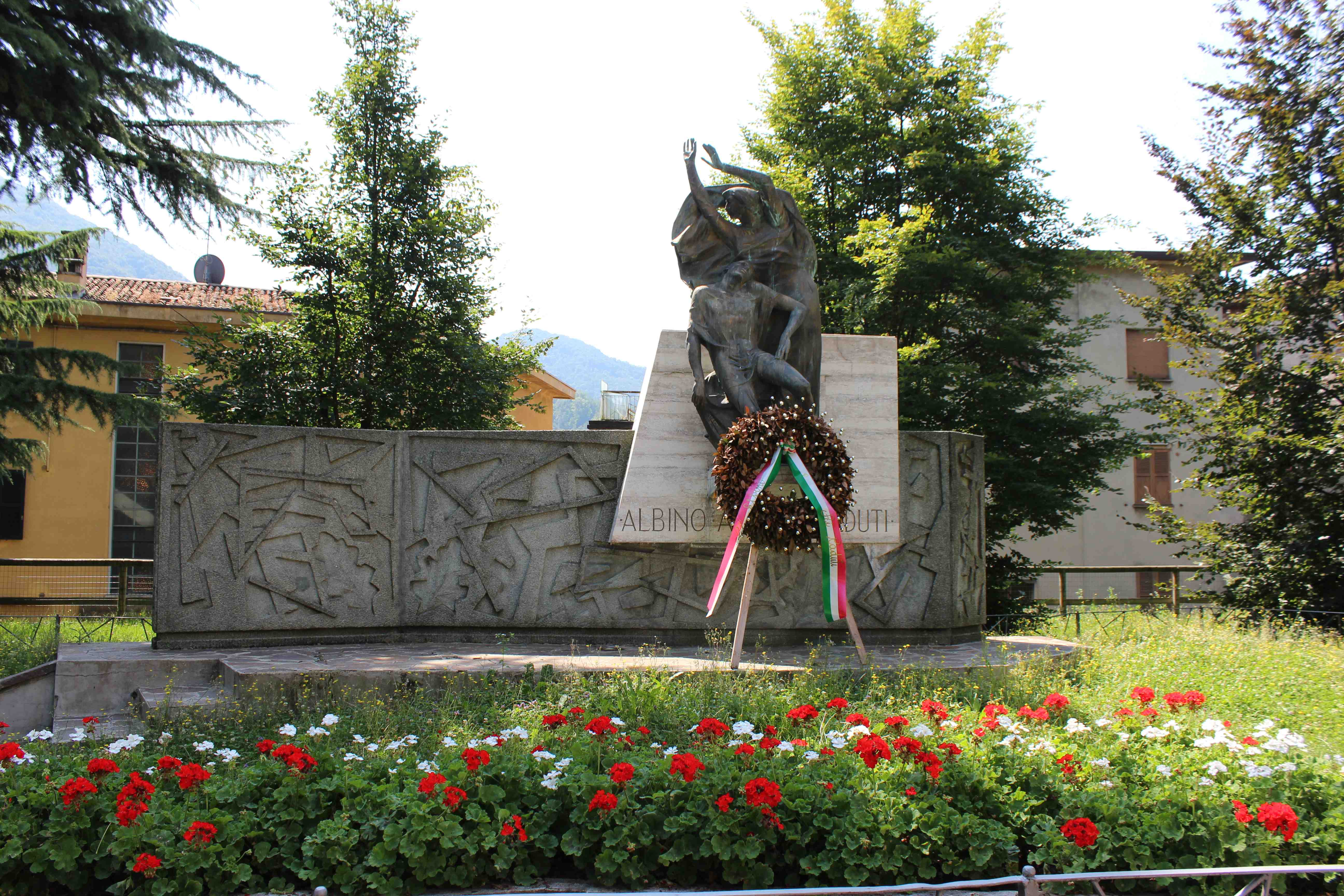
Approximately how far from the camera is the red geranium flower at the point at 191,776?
14.1ft

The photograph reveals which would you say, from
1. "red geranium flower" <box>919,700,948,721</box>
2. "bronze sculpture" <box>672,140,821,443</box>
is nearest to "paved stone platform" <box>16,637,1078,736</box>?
"red geranium flower" <box>919,700,948,721</box>

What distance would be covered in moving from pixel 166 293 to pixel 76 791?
1007 inches

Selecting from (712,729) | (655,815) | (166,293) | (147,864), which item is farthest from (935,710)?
(166,293)

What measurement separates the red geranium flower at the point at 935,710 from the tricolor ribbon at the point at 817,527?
6.37 ft

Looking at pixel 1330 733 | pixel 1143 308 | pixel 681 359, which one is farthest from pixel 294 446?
pixel 1143 308

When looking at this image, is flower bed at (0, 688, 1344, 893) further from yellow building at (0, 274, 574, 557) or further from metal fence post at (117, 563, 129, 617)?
yellow building at (0, 274, 574, 557)

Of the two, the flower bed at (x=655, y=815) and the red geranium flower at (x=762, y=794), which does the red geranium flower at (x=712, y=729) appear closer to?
the flower bed at (x=655, y=815)

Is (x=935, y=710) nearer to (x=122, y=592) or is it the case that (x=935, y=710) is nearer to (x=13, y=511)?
(x=122, y=592)

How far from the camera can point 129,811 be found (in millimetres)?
3906

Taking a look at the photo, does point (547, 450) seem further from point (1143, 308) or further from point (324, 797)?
point (1143, 308)

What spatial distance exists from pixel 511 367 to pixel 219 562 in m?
9.23

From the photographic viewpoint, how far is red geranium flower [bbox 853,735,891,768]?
4.62 meters

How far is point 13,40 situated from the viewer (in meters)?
10.8

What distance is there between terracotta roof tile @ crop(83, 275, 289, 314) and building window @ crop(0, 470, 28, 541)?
4.76m
